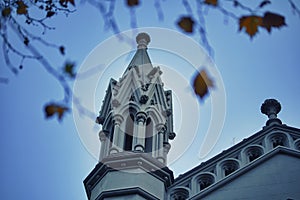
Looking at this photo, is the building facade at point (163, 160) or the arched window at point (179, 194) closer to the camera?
the building facade at point (163, 160)

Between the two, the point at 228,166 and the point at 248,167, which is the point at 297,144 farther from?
the point at 228,166

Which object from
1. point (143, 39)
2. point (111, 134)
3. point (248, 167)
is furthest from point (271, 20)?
point (143, 39)

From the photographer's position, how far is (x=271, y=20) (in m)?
5.26

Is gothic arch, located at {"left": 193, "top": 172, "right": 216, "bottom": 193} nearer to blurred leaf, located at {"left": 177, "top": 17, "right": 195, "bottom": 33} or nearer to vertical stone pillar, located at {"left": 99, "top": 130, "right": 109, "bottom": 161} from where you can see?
vertical stone pillar, located at {"left": 99, "top": 130, "right": 109, "bottom": 161}

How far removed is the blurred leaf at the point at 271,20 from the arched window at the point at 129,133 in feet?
28.1

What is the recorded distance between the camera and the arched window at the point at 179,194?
12000mm

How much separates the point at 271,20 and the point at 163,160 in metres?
8.17

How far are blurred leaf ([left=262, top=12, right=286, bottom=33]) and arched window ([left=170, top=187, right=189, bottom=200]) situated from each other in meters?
7.10

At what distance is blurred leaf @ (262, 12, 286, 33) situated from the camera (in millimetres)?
5234

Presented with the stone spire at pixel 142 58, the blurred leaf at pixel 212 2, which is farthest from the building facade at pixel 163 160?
the blurred leaf at pixel 212 2

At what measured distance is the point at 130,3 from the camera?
18.9ft

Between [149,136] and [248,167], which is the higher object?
[149,136]

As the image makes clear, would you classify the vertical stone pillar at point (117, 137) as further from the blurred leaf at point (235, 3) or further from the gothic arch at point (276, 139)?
the blurred leaf at point (235, 3)

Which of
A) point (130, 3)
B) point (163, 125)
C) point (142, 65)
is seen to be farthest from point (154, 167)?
point (130, 3)
